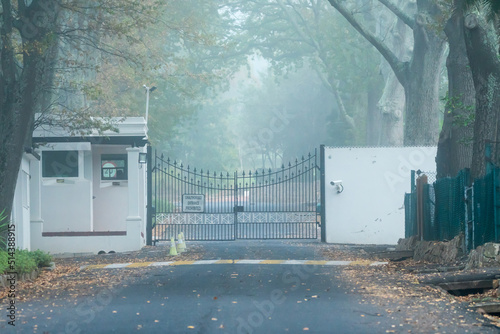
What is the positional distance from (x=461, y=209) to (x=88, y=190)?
36.7 ft

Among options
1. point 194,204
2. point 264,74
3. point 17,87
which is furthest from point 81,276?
point 264,74

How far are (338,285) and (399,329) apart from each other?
12.4 ft

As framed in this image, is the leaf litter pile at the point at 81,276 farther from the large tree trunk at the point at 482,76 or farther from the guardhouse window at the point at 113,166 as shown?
the large tree trunk at the point at 482,76

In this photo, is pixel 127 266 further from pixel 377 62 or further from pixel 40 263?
pixel 377 62

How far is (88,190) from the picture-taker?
21062mm

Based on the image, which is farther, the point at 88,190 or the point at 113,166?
the point at 113,166

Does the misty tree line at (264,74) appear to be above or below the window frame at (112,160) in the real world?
above

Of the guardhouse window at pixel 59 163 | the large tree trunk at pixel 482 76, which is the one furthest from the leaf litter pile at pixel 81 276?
the large tree trunk at pixel 482 76

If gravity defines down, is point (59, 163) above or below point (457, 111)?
below

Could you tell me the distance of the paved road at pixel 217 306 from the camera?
8352 mm

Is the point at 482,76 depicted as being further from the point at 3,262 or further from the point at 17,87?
the point at 3,262

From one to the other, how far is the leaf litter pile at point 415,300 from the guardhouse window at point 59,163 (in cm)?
940

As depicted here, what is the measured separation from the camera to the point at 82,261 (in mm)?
17297

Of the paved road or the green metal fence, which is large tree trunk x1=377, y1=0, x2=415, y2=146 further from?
the paved road
